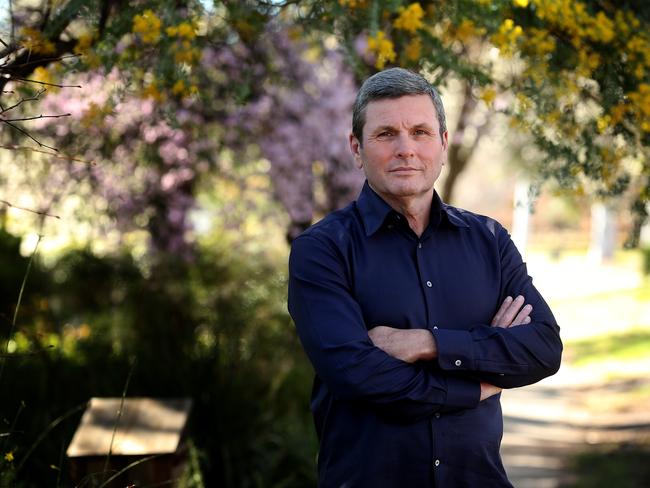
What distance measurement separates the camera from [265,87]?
6852 millimetres

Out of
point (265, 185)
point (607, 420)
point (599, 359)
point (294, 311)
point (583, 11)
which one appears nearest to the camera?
point (294, 311)

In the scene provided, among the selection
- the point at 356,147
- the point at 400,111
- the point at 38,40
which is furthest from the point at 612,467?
the point at 38,40

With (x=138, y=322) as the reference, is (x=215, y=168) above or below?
above

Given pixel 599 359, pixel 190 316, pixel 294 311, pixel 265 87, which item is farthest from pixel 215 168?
pixel 599 359

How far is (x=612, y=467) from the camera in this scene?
7.20 metres

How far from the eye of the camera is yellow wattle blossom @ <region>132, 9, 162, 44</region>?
11.5ft

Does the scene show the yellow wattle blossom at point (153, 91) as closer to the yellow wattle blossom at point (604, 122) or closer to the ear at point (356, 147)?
the ear at point (356, 147)

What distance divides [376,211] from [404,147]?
9.0 inches

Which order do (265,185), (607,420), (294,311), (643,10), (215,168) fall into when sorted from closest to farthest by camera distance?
(294,311), (643,10), (215,168), (265,185), (607,420)

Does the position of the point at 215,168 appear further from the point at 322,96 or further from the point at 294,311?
the point at 294,311

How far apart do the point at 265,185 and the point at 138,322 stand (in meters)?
1.79

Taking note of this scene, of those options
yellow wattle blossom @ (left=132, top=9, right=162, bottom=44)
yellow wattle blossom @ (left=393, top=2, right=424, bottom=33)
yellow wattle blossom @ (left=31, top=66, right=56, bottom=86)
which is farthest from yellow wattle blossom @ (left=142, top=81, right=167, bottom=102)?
yellow wattle blossom @ (left=393, top=2, right=424, bottom=33)

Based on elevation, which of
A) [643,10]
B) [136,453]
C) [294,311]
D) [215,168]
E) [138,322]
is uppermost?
[215,168]

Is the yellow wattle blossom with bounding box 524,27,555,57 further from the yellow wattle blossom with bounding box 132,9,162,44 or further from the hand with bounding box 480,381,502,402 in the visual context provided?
the hand with bounding box 480,381,502,402
